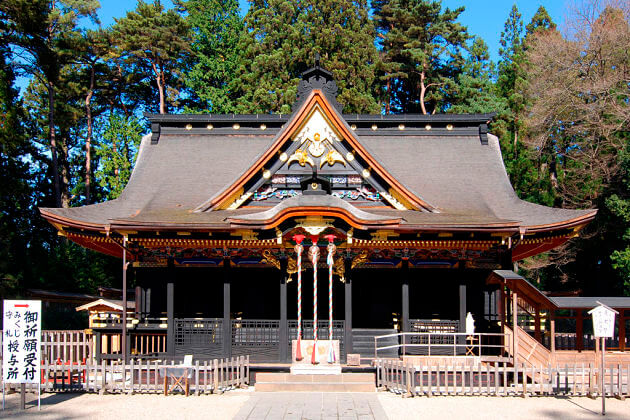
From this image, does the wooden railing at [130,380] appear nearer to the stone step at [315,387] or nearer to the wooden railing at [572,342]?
the stone step at [315,387]

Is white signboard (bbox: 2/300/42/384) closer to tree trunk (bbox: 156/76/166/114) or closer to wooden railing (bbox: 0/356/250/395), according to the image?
wooden railing (bbox: 0/356/250/395)

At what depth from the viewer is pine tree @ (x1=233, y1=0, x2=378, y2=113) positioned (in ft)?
134

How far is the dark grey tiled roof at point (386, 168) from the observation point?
17922 millimetres

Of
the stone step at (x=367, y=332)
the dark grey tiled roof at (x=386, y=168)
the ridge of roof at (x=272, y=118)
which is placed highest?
the ridge of roof at (x=272, y=118)

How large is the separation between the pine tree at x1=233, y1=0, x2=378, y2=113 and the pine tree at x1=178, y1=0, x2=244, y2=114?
2.21 metres

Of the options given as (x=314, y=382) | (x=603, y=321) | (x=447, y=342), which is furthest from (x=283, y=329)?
(x=603, y=321)

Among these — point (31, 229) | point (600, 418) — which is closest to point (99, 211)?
point (600, 418)

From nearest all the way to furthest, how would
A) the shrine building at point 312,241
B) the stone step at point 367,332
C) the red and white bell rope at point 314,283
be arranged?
the red and white bell rope at point 314,283 < the shrine building at point 312,241 < the stone step at point 367,332

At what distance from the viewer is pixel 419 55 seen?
45.4 metres

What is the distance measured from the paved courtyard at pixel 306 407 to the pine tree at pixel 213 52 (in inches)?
1257

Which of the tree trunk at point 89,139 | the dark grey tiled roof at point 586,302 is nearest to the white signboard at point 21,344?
the dark grey tiled roof at point 586,302

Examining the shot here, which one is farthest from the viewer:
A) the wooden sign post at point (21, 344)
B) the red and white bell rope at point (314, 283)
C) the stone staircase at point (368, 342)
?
the stone staircase at point (368, 342)

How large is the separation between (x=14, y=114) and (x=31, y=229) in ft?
50.6

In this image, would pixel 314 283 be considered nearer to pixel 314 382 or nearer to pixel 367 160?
pixel 314 382
